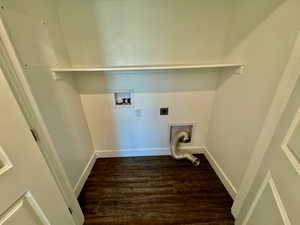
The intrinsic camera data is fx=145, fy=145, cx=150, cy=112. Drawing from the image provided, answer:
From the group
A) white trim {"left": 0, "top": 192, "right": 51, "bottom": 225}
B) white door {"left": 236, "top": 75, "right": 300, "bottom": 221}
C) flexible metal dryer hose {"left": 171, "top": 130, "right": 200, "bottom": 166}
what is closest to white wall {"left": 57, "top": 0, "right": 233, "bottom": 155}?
flexible metal dryer hose {"left": 171, "top": 130, "right": 200, "bottom": 166}

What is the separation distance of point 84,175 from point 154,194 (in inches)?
35.2

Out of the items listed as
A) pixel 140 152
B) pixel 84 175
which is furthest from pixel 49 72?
pixel 140 152

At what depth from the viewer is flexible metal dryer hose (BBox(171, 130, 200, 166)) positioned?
79.5 inches

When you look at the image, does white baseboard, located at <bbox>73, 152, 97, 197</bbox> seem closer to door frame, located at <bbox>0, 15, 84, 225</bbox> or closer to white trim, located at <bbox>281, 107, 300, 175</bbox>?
door frame, located at <bbox>0, 15, 84, 225</bbox>

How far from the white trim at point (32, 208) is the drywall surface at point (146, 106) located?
4.18ft

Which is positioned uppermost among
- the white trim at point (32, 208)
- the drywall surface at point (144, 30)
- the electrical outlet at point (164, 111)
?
the drywall surface at point (144, 30)

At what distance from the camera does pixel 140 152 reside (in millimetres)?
2201

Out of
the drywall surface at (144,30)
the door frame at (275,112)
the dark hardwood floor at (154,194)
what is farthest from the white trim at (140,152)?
the drywall surface at (144,30)

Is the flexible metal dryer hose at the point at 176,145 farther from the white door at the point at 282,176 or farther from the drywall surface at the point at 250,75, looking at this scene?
the white door at the point at 282,176

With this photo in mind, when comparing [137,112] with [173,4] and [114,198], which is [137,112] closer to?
[114,198]

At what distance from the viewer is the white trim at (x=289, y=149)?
2.11ft

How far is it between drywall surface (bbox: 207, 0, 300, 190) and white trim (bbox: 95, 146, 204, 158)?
0.42m

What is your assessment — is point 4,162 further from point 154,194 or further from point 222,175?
point 222,175

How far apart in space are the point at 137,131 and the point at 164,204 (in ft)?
3.08
